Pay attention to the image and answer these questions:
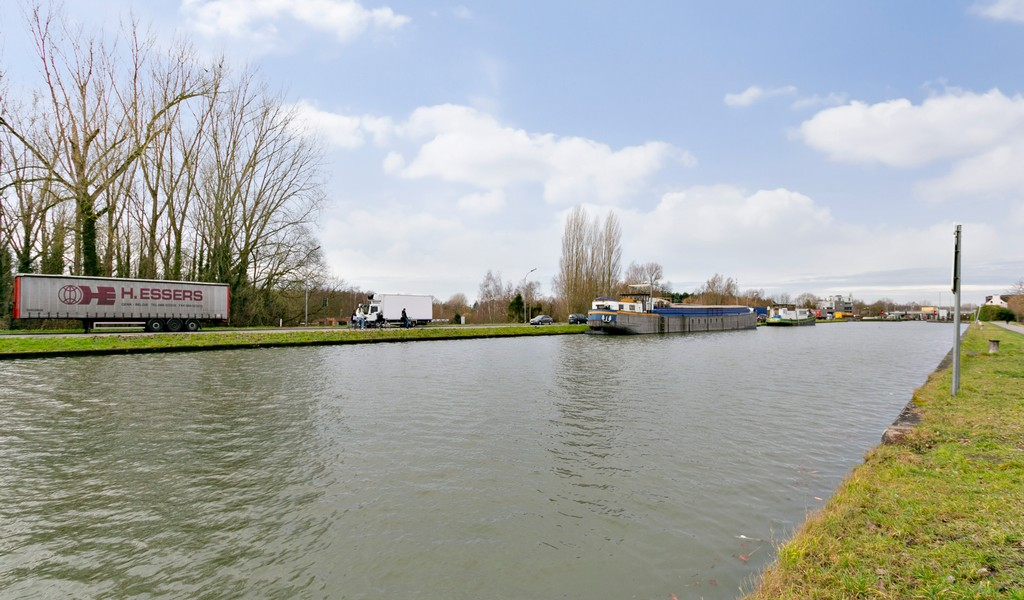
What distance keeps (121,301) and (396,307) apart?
2058 cm

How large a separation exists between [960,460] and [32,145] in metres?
42.0

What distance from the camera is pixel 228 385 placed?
42.1 ft

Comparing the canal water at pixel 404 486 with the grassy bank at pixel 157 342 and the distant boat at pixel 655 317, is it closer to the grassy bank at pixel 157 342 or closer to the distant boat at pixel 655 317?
the grassy bank at pixel 157 342

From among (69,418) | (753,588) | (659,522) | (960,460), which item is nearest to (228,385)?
(69,418)

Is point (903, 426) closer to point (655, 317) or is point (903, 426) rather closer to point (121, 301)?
point (121, 301)

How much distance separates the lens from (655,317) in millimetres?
50031

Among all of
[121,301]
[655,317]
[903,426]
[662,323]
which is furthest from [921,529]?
[662,323]

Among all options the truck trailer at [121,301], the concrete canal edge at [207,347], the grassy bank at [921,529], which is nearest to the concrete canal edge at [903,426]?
the grassy bank at [921,529]

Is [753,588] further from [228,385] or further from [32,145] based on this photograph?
[32,145]

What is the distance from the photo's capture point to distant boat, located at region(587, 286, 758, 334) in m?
44.7

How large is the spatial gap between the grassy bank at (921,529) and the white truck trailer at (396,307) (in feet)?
130

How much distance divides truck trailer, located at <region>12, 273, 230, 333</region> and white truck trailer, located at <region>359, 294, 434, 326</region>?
506 inches

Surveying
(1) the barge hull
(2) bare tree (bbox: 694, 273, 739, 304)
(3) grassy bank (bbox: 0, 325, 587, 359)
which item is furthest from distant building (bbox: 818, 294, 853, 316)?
(3) grassy bank (bbox: 0, 325, 587, 359)

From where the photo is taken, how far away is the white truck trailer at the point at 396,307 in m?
42.2
